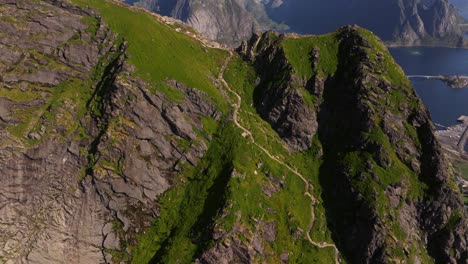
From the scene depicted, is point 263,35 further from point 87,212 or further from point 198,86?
point 87,212

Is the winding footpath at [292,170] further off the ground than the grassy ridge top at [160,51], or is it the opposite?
the grassy ridge top at [160,51]

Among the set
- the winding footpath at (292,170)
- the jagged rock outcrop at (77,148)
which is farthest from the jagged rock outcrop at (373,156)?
the jagged rock outcrop at (77,148)

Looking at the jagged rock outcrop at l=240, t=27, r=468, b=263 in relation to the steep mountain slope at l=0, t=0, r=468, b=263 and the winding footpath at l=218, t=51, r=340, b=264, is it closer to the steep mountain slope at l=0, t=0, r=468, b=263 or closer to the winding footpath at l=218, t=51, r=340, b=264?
the steep mountain slope at l=0, t=0, r=468, b=263

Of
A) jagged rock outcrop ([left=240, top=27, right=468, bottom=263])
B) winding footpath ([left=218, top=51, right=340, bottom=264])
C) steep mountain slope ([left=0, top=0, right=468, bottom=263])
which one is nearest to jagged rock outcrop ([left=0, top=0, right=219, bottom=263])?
steep mountain slope ([left=0, top=0, right=468, bottom=263])

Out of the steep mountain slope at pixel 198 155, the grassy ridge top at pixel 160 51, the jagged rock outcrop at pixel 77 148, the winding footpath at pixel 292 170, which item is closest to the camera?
the jagged rock outcrop at pixel 77 148

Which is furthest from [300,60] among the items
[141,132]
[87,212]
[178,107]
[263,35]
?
[87,212]

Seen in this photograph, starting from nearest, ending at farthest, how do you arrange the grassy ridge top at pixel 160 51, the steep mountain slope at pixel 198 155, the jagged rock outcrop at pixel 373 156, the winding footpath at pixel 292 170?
the steep mountain slope at pixel 198 155
the winding footpath at pixel 292 170
the jagged rock outcrop at pixel 373 156
the grassy ridge top at pixel 160 51

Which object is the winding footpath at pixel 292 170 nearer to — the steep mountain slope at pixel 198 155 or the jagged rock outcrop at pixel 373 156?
the steep mountain slope at pixel 198 155

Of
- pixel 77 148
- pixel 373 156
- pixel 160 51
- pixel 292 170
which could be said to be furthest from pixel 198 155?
pixel 373 156
